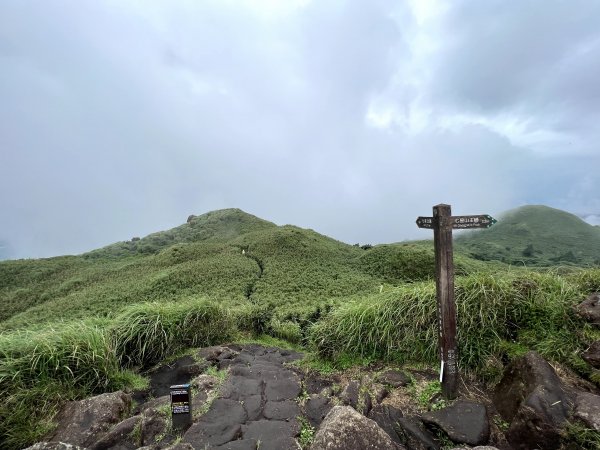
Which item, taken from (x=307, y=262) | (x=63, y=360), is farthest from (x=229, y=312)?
(x=307, y=262)

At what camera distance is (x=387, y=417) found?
15.5 ft

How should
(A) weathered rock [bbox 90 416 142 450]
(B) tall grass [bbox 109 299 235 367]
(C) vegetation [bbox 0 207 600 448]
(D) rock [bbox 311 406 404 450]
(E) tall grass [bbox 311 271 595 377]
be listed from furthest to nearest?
(B) tall grass [bbox 109 299 235 367]
(E) tall grass [bbox 311 271 595 377]
(C) vegetation [bbox 0 207 600 448]
(A) weathered rock [bbox 90 416 142 450]
(D) rock [bbox 311 406 404 450]

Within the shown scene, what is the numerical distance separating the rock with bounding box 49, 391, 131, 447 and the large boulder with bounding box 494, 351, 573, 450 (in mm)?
5158

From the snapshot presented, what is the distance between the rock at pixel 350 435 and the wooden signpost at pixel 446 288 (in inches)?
54.2

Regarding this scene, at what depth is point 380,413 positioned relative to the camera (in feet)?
15.7

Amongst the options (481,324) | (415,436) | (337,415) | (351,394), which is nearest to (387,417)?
(415,436)

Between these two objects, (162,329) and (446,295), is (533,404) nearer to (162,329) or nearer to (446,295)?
(446,295)

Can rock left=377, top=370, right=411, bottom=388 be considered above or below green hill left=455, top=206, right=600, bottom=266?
below

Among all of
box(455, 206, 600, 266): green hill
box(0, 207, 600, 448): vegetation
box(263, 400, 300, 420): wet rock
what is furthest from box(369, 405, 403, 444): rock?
box(455, 206, 600, 266): green hill

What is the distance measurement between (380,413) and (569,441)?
204 centimetres

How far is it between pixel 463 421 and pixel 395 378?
134 cm

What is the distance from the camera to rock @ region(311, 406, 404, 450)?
3.78 meters

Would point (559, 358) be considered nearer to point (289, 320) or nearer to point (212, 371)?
point (212, 371)

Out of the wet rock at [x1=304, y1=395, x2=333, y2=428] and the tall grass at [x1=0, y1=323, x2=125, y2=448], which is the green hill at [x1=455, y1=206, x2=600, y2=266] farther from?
the tall grass at [x1=0, y1=323, x2=125, y2=448]
